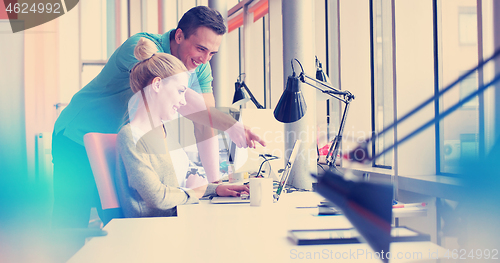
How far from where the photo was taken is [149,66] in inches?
56.3

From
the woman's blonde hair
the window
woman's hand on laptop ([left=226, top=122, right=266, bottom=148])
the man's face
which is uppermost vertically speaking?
the window

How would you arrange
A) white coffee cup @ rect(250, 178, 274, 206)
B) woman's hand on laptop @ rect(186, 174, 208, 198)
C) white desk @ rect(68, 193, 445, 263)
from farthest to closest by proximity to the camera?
woman's hand on laptop @ rect(186, 174, 208, 198)
white coffee cup @ rect(250, 178, 274, 206)
white desk @ rect(68, 193, 445, 263)

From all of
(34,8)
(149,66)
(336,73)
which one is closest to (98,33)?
(34,8)

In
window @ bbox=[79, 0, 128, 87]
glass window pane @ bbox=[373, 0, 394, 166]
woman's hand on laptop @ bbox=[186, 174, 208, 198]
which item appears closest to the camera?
woman's hand on laptop @ bbox=[186, 174, 208, 198]

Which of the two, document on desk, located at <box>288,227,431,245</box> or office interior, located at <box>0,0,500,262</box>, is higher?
office interior, located at <box>0,0,500,262</box>

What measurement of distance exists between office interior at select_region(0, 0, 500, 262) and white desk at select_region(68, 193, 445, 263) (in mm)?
223

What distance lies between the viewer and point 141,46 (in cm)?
146

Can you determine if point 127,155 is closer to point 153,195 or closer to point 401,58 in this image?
point 153,195

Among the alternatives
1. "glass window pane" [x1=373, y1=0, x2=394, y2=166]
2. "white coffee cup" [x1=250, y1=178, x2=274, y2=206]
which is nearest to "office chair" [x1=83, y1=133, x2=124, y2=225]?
"white coffee cup" [x1=250, y1=178, x2=274, y2=206]

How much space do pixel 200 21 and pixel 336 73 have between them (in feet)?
7.46

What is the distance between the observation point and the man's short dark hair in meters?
1.64

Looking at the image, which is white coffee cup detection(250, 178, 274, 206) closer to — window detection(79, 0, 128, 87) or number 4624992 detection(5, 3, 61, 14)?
number 4624992 detection(5, 3, 61, 14)

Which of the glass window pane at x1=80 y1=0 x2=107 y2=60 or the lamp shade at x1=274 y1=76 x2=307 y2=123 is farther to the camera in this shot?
the glass window pane at x1=80 y1=0 x2=107 y2=60

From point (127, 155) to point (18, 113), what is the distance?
166 inches
